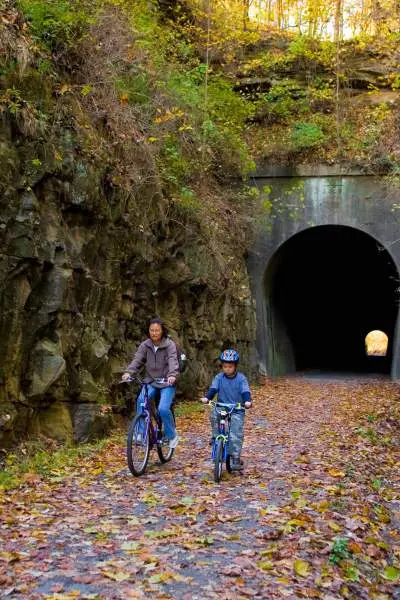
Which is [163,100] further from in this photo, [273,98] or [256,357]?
[273,98]

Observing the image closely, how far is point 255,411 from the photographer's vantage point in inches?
550

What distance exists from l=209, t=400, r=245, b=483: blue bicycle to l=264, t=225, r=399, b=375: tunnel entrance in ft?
40.0

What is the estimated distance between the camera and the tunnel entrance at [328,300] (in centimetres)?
2323

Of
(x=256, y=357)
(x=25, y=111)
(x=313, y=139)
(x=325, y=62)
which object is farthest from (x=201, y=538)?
(x=325, y=62)

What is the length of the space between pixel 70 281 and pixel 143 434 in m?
2.69

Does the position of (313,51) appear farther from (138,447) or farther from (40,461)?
(40,461)

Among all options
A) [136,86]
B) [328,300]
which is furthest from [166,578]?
[328,300]

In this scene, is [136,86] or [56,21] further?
[136,86]

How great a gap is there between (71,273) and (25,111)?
2.31 metres

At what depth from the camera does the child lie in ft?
24.8

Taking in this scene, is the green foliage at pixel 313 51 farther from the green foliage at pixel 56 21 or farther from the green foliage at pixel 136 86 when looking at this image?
A: the green foliage at pixel 56 21

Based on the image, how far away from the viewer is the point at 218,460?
723cm

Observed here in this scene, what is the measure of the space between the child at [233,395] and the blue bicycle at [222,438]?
63 mm

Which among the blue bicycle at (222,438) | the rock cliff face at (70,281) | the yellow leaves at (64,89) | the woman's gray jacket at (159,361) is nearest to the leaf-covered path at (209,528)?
the blue bicycle at (222,438)
